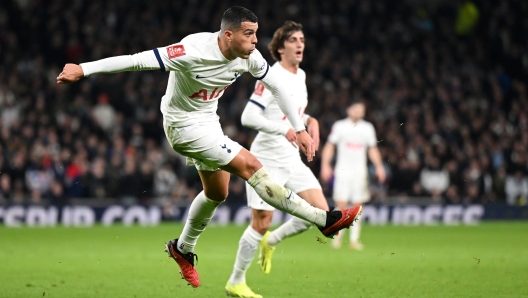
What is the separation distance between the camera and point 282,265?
10016mm

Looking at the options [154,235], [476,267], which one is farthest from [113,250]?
[476,267]

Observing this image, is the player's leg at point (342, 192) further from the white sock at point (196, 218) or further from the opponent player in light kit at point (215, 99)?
the opponent player in light kit at point (215, 99)

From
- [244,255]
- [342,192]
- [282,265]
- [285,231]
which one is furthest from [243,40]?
[342,192]

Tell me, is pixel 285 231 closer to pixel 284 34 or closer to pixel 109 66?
pixel 284 34

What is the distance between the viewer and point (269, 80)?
21.8ft

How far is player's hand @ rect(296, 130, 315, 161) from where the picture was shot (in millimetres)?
6453

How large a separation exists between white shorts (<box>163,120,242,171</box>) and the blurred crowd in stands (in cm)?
1052

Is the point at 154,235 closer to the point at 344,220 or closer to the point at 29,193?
the point at 29,193

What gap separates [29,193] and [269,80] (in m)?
11.4

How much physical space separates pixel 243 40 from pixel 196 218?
179cm

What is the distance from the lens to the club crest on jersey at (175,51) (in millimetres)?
6109

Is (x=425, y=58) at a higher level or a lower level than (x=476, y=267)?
higher

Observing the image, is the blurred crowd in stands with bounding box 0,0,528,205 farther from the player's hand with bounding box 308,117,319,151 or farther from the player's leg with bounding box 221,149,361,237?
the player's leg with bounding box 221,149,361,237

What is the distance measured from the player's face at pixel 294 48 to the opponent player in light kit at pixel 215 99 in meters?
1.51
